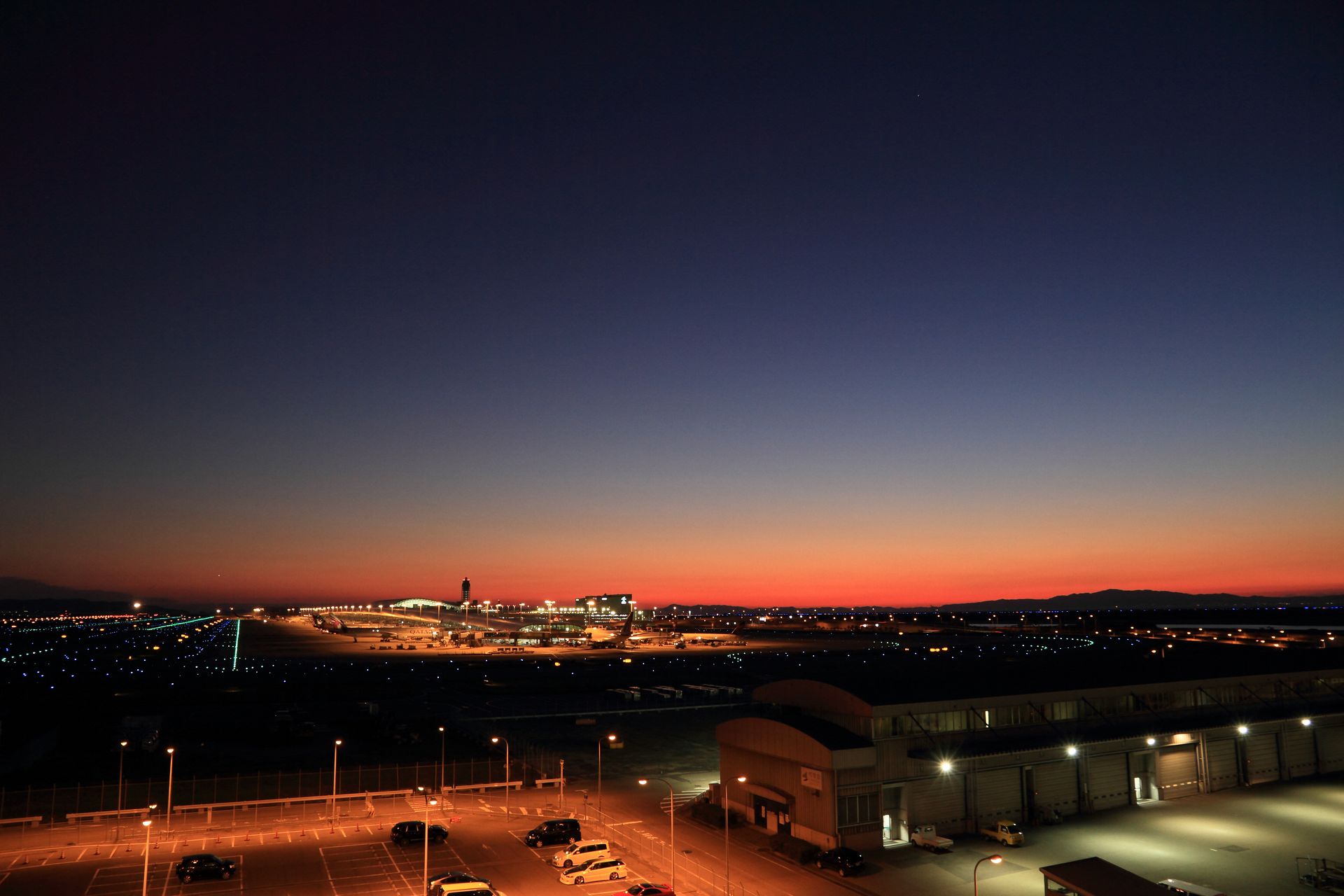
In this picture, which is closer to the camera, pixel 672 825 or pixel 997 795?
pixel 672 825

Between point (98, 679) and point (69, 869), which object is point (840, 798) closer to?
point (69, 869)

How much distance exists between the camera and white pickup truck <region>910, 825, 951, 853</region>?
40969 mm

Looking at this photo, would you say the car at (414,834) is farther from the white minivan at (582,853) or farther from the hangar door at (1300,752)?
the hangar door at (1300,752)

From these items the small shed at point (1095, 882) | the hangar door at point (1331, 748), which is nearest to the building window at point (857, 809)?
the small shed at point (1095, 882)

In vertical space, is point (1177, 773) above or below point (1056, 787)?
below

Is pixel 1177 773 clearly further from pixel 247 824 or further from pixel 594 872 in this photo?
pixel 247 824

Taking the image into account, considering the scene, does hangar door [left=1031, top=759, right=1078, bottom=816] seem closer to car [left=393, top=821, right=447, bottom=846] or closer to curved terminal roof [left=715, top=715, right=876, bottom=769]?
curved terminal roof [left=715, top=715, right=876, bottom=769]

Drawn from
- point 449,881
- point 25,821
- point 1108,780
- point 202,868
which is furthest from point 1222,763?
point 25,821

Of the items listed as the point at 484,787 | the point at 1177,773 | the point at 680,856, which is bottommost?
the point at 484,787

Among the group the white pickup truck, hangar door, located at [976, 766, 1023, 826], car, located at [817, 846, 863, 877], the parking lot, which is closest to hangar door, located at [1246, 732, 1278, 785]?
the parking lot

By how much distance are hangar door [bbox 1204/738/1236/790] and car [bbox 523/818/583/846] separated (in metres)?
38.2

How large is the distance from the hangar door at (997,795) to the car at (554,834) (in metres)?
20.4

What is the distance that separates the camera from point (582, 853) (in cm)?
3722

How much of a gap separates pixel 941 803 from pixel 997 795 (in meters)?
3.79
